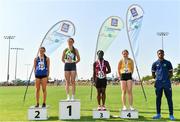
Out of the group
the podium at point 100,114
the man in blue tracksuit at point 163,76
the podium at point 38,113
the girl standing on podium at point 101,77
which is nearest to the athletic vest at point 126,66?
the girl standing on podium at point 101,77

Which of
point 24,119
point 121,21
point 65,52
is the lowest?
point 24,119

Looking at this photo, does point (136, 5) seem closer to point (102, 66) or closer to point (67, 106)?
point (102, 66)

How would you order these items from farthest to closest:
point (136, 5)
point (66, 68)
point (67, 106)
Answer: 1. point (136, 5)
2. point (66, 68)
3. point (67, 106)

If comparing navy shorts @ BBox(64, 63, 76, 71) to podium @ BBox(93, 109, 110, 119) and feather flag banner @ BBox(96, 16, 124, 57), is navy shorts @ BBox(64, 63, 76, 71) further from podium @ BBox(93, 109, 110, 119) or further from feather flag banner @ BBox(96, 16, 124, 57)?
feather flag banner @ BBox(96, 16, 124, 57)

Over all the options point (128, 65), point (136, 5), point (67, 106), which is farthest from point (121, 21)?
point (67, 106)

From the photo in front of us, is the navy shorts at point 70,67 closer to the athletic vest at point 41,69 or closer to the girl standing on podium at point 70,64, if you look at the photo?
the girl standing on podium at point 70,64

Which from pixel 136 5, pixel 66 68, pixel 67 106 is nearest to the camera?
pixel 67 106

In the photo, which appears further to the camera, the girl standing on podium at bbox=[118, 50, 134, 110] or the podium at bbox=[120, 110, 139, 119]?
the girl standing on podium at bbox=[118, 50, 134, 110]

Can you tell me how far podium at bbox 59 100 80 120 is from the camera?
9.00 m

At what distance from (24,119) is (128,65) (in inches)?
111

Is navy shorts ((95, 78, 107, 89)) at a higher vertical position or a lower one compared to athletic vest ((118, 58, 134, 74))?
lower

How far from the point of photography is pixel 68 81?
9.60 m

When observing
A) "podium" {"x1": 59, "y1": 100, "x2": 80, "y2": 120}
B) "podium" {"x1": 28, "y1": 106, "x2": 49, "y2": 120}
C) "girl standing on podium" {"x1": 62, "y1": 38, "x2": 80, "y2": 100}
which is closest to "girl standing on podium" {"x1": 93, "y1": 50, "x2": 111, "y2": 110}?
"girl standing on podium" {"x1": 62, "y1": 38, "x2": 80, "y2": 100}

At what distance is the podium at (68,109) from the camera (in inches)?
354
